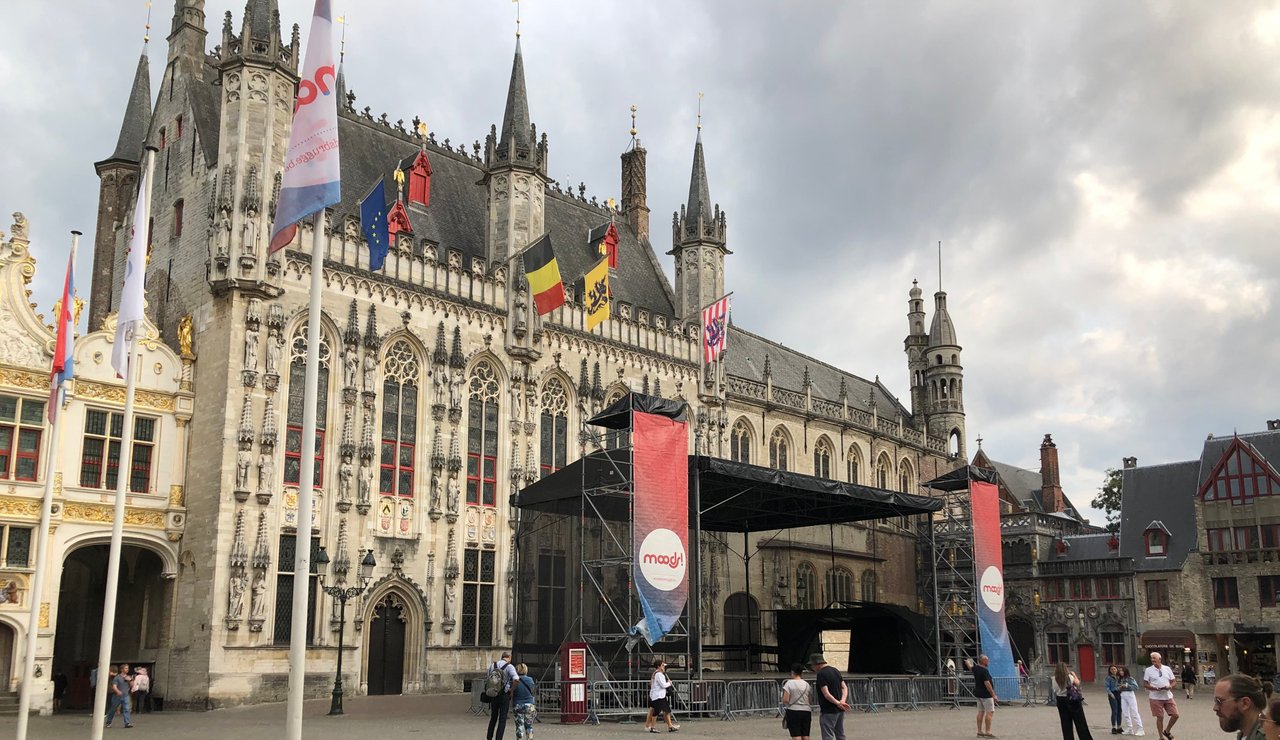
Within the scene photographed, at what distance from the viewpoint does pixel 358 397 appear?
32.1 m

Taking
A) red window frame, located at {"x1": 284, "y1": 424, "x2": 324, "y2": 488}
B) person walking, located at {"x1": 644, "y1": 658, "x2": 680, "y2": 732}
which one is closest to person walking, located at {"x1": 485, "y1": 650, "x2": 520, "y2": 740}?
Result: person walking, located at {"x1": 644, "y1": 658, "x2": 680, "y2": 732}

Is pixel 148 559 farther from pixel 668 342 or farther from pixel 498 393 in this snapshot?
pixel 668 342

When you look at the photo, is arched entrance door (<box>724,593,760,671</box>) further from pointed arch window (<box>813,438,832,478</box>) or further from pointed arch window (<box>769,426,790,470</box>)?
pointed arch window (<box>813,438,832,478</box>)

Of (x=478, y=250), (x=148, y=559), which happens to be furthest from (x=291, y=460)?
(x=478, y=250)

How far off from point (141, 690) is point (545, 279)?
54.5 ft

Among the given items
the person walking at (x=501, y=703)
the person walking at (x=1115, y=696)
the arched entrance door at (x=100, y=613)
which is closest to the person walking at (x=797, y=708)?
the person walking at (x=501, y=703)

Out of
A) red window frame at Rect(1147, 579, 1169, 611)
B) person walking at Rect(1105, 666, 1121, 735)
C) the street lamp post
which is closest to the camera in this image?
person walking at Rect(1105, 666, 1121, 735)

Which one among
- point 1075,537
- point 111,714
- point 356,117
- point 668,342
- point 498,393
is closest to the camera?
point 111,714

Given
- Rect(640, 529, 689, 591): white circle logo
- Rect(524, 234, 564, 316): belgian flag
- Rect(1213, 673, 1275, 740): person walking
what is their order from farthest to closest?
Rect(524, 234, 564, 316): belgian flag < Rect(640, 529, 689, 591): white circle logo < Rect(1213, 673, 1275, 740): person walking

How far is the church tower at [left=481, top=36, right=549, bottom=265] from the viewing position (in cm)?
3750

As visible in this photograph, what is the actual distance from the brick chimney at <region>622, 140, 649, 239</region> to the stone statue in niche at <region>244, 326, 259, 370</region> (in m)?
22.9

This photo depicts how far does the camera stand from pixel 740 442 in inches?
1833

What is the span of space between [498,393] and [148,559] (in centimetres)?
1142

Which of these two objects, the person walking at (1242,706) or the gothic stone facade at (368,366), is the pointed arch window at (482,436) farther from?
the person walking at (1242,706)
